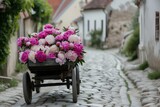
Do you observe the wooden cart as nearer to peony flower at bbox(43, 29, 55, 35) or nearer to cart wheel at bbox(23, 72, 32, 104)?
cart wheel at bbox(23, 72, 32, 104)

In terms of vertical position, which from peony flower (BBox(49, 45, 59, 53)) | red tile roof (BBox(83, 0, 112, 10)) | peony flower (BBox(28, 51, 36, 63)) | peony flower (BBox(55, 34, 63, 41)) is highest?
red tile roof (BBox(83, 0, 112, 10))

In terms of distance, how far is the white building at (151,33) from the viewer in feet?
50.7

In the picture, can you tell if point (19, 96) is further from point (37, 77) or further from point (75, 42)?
point (75, 42)

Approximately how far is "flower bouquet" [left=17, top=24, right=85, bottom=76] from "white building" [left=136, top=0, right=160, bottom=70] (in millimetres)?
5489

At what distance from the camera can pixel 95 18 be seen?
159ft

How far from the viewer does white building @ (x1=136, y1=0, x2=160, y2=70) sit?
Result: 608 inches

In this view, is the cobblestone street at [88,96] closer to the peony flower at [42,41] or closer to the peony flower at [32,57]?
the peony flower at [32,57]

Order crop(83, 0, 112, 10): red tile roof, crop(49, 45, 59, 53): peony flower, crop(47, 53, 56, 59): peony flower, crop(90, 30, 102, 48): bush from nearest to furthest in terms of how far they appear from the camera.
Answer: crop(47, 53, 56, 59): peony flower < crop(49, 45, 59, 53): peony flower < crop(90, 30, 102, 48): bush < crop(83, 0, 112, 10): red tile roof

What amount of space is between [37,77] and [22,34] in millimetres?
11276

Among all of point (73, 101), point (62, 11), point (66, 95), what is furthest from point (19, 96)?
point (62, 11)

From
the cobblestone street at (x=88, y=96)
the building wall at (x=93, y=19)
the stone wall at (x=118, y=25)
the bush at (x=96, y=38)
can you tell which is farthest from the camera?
the building wall at (x=93, y=19)

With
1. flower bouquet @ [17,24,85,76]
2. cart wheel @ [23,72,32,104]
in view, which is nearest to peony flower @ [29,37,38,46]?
flower bouquet @ [17,24,85,76]

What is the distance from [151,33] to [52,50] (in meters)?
8.07

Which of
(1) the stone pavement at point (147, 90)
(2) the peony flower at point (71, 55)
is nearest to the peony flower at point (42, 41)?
(2) the peony flower at point (71, 55)
